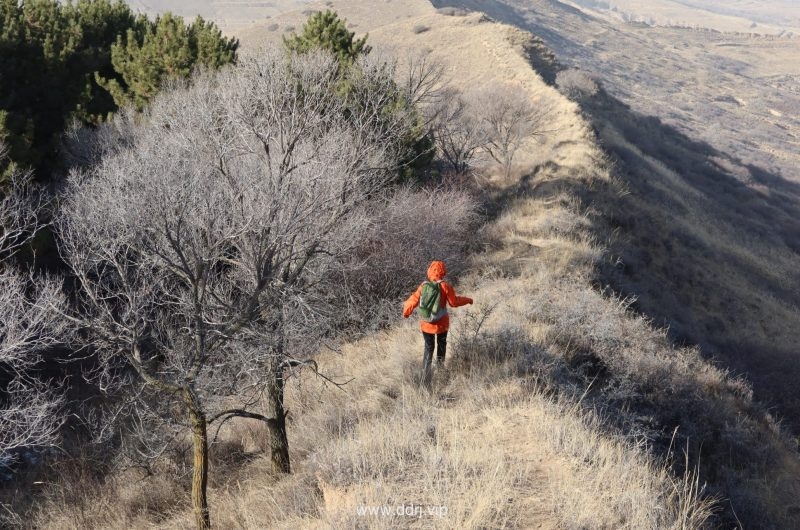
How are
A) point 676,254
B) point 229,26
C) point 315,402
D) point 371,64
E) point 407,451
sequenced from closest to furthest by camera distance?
point 407,451 → point 315,402 → point 371,64 → point 676,254 → point 229,26

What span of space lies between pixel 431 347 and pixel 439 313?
21.9 inches

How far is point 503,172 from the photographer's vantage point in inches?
1041

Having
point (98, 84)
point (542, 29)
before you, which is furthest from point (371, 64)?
point (542, 29)

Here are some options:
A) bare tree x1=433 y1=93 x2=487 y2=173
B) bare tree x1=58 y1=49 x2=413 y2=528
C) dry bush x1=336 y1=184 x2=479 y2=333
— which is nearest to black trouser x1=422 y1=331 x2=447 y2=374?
bare tree x1=58 y1=49 x2=413 y2=528

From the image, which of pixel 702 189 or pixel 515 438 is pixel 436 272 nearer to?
pixel 515 438

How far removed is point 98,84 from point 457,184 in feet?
39.5

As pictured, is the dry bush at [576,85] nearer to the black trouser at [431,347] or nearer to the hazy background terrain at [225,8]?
the black trouser at [431,347]

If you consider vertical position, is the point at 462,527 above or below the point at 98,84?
below

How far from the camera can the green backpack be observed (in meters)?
7.25

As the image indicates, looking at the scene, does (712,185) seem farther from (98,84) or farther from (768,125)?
(768,125)

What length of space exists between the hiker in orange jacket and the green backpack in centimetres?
3

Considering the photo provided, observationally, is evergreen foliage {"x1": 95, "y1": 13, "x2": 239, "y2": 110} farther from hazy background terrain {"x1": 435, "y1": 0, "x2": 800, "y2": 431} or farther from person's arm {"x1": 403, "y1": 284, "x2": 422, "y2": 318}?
person's arm {"x1": 403, "y1": 284, "x2": 422, "y2": 318}

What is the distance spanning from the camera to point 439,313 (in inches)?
288

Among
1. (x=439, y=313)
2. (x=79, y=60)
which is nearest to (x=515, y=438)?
(x=439, y=313)
